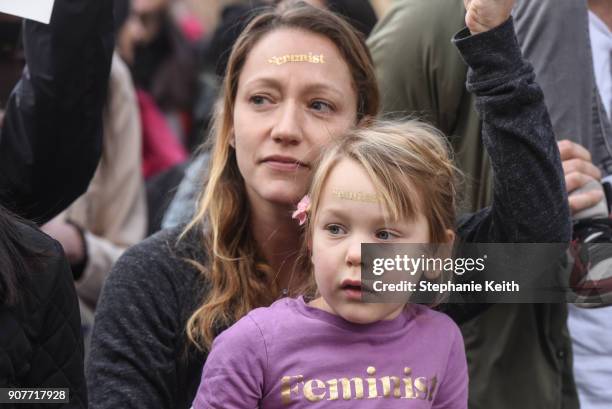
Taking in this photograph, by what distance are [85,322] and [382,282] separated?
86.3 inches

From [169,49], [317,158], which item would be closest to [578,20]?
[317,158]

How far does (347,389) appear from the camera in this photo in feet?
8.00

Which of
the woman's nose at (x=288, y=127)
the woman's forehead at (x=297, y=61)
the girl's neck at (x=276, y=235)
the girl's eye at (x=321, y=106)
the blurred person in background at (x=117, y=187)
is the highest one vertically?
the woman's forehead at (x=297, y=61)

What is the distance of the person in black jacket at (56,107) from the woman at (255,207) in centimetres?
28

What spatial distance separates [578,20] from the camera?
10.3 feet

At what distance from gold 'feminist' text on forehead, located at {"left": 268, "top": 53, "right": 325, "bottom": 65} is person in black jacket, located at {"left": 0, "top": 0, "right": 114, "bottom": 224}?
399mm

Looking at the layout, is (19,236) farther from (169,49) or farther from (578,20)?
(169,49)

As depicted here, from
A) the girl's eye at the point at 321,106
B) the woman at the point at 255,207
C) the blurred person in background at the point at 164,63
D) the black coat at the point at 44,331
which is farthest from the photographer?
the blurred person in background at the point at 164,63

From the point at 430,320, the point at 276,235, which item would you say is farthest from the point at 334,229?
the point at 276,235

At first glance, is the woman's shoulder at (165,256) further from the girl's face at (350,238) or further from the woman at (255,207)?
A: the girl's face at (350,238)

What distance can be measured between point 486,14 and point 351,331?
73 cm

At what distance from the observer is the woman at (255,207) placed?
279cm

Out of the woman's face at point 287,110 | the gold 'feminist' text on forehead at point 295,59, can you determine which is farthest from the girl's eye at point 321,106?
the gold 'feminist' text on forehead at point 295,59

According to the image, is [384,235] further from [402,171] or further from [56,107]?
[56,107]
